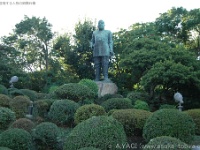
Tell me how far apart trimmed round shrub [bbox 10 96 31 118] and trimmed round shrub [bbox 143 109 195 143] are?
13.9 ft

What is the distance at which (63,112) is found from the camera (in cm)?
848

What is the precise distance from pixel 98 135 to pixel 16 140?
71.7 inches

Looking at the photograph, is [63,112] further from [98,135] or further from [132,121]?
[98,135]

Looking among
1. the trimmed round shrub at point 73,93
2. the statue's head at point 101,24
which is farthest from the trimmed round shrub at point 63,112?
the statue's head at point 101,24

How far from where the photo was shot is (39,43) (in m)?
19.9

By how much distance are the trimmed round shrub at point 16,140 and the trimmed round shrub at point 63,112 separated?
2480mm

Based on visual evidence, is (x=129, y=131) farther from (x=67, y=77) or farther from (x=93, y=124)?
(x=67, y=77)

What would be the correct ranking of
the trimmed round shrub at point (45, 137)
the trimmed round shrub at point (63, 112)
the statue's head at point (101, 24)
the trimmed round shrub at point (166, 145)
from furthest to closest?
the statue's head at point (101, 24) < the trimmed round shrub at point (63, 112) < the trimmed round shrub at point (45, 137) < the trimmed round shrub at point (166, 145)

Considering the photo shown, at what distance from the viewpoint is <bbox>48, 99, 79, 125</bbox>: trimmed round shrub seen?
8461mm

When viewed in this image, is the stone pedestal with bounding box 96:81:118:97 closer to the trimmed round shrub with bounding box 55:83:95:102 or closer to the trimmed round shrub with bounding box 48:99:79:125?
the trimmed round shrub with bounding box 55:83:95:102

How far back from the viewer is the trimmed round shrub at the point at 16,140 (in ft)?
18.9

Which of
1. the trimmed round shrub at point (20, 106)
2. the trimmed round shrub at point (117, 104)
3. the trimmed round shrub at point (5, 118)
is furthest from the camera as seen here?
the trimmed round shrub at point (117, 104)

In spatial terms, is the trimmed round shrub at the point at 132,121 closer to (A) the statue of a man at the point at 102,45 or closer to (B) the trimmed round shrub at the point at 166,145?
(B) the trimmed round shrub at the point at 166,145

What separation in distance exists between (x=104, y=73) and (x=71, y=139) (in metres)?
9.19
